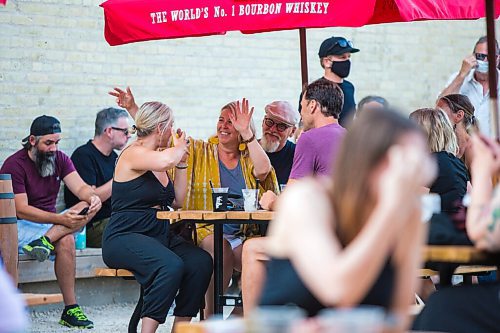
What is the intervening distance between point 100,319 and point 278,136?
211 cm

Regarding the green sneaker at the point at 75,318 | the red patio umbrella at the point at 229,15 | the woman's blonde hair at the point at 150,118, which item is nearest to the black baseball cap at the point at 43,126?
the red patio umbrella at the point at 229,15

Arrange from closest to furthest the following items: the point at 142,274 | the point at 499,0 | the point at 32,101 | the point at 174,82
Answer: the point at 142,274, the point at 499,0, the point at 32,101, the point at 174,82

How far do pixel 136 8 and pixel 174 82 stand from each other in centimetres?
260

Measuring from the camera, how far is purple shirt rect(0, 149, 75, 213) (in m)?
7.97

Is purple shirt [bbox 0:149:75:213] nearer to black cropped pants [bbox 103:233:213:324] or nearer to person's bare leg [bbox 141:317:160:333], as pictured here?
black cropped pants [bbox 103:233:213:324]

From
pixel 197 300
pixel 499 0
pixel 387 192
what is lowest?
pixel 197 300

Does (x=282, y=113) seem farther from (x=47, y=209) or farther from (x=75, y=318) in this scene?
(x=75, y=318)

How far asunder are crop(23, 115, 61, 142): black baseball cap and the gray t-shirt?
5.54 ft

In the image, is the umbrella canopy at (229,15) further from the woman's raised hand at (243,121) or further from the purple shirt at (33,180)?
the purple shirt at (33,180)

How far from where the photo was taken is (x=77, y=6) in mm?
9156

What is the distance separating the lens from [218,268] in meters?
6.59

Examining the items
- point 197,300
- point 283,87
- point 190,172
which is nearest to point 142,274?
point 197,300

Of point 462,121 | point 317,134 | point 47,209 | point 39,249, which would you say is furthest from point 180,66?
point 317,134

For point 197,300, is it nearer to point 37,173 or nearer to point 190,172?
point 190,172
